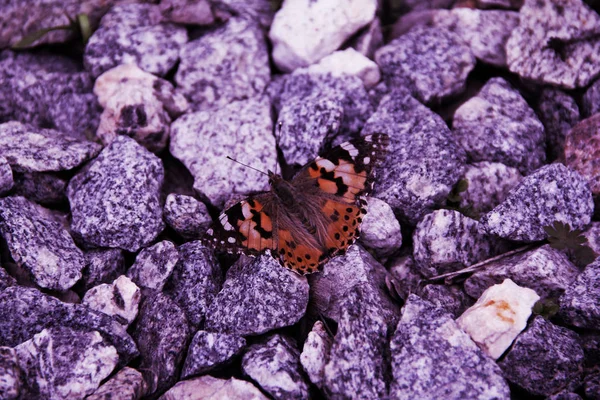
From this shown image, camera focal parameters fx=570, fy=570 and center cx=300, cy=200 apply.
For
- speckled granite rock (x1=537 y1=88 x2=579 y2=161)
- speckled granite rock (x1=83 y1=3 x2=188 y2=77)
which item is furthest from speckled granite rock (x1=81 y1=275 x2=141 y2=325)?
speckled granite rock (x1=537 y1=88 x2=579 y2=161)

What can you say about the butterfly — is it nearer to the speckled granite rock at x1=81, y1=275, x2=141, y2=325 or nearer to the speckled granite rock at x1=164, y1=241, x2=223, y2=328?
the speckled granite rock at x1=164, y1=241, x2=223, y2=328

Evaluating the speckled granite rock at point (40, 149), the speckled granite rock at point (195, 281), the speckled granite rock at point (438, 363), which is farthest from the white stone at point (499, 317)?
the speckled granite rock at point (40, 149)

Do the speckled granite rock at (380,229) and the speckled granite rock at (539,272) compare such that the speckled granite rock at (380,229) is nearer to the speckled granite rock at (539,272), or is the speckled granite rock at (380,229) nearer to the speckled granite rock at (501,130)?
the speckled granite rock at (539,272)

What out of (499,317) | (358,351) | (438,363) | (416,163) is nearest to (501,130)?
(416,163)

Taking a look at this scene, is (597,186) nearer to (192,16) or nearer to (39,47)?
(192,16)

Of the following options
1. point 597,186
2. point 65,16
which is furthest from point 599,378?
point 65,16

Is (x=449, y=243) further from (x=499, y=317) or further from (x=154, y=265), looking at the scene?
(x=154, y=265)
